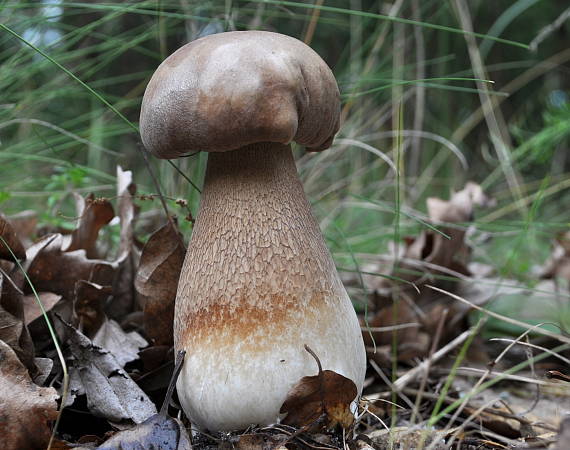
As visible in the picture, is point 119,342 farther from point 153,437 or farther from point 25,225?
point 25,225

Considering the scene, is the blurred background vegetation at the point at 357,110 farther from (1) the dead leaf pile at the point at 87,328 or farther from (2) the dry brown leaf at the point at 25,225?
(1) the dead leaf pile at the point at 87,328

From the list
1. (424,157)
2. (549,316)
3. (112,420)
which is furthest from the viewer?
(424,157)

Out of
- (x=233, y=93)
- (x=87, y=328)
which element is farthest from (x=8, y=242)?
(x=233, y=93)

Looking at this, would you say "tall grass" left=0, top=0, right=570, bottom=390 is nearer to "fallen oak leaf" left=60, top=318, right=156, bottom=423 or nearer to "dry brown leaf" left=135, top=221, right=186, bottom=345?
"dry brown leaf" left=135, top=221, right=186, bottom=345

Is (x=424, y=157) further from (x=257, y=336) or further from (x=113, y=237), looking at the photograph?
(x=257, y=336)

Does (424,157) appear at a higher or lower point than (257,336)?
lower

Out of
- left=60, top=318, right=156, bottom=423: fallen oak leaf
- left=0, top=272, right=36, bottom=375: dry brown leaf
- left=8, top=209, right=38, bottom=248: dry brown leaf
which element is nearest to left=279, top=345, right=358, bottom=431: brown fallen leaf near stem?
left=60, top=318, right=156, bottom=423: fallen oak leaf

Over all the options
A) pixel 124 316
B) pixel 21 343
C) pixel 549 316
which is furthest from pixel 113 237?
pixel 549 316
